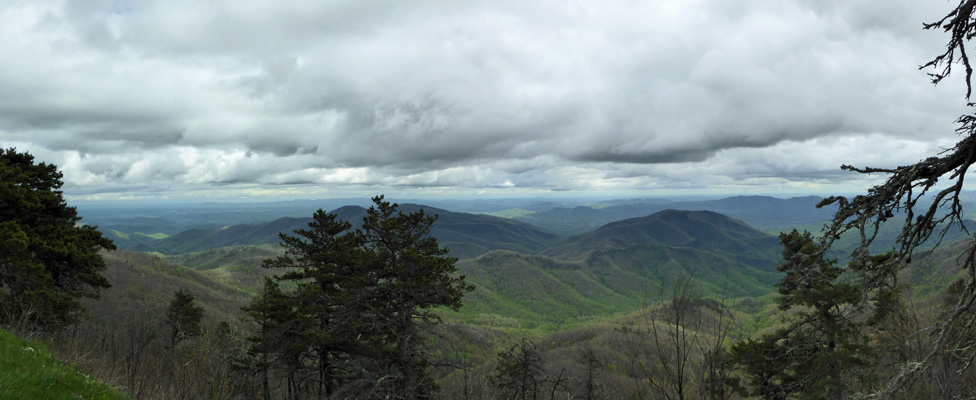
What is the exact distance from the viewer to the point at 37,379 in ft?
22.8

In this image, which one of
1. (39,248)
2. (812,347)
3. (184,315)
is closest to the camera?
(39,248)

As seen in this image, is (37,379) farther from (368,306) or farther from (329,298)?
(329,298)

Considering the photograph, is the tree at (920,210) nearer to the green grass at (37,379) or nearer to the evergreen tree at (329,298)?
the green grass at (37,379)

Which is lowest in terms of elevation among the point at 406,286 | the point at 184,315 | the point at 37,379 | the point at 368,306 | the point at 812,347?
the point at 184,315

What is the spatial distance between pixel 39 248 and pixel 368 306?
15.9 metres

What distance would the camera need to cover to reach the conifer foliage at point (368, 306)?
18453 millimetres

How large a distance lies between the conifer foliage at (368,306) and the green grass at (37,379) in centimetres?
955

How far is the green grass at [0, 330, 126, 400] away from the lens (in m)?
6.39

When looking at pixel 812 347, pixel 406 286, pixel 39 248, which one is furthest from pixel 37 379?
pixel 812 347

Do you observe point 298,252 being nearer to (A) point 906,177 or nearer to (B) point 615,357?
(A) point 906,177

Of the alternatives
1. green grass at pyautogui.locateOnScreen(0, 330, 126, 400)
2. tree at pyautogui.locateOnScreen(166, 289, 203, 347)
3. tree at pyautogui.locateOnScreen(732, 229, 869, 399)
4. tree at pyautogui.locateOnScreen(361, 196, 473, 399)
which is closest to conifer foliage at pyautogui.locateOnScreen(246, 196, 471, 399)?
tree at pyautogui.locateOnScreen(361, 196, 473, 399)

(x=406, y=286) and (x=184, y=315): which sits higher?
(x=406, y=286)

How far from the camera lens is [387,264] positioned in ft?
69.0

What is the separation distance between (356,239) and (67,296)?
13.6 m
